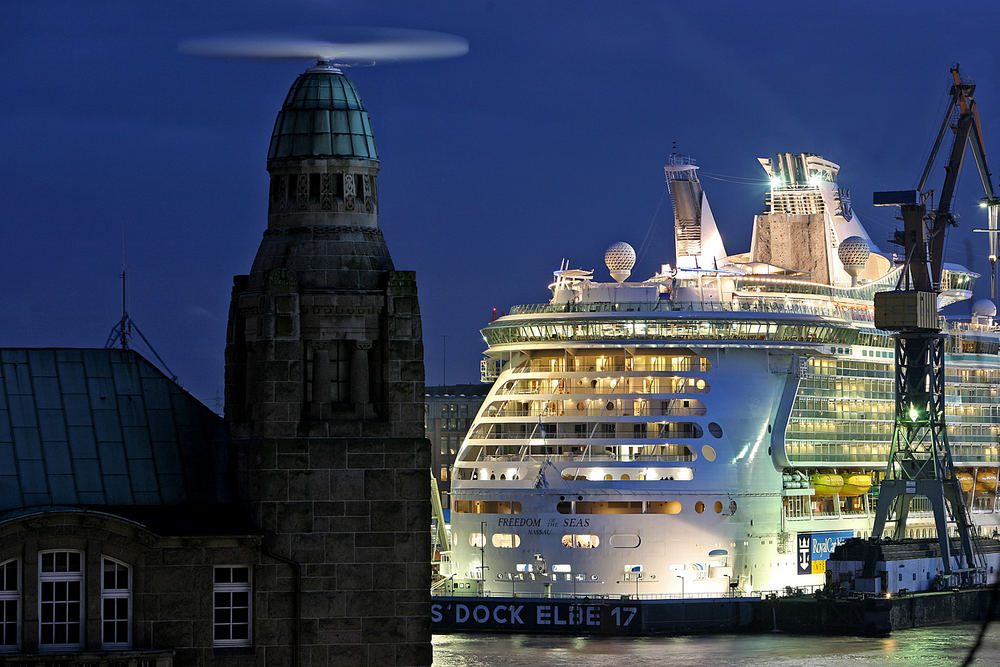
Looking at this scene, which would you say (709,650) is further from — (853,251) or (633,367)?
(853,251)

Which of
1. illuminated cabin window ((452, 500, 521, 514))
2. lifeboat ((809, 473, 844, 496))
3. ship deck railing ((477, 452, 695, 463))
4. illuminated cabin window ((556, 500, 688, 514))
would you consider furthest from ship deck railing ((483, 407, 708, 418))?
lifeboat ((809, 473, 844, 496))

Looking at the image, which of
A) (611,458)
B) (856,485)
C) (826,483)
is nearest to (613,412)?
(611,458)

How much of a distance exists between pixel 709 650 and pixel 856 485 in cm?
2454

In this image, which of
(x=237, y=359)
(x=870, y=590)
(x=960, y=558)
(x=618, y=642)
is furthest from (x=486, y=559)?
(x=237, y=359)

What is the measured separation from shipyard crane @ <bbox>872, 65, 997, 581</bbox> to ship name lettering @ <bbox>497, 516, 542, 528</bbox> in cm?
1852

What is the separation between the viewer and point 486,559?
353 feet

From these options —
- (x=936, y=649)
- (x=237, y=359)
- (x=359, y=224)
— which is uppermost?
(x=359, y=224)

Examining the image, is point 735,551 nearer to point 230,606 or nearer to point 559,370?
point 559,370

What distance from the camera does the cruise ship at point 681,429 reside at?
346ft

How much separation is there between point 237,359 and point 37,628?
8.14 metres

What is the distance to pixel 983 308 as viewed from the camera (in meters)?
132

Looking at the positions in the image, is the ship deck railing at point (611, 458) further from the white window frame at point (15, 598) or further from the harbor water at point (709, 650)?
the white window frame at point (15, 598)

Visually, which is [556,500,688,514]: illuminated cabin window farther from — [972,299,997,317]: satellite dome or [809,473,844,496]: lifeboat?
[972,299,997,317]: satellite dome

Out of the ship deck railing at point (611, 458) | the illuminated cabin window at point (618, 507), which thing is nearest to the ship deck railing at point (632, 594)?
the illuminated cabin window at point (618, 507)
